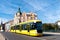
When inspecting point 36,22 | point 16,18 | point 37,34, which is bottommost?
point 37,34

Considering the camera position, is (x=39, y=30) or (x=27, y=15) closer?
(x=39, y=30)

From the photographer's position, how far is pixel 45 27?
315ft

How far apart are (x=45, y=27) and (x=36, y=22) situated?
59424mm

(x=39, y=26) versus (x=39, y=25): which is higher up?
(x=39, y=25)

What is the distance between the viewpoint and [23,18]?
15562 centimetres

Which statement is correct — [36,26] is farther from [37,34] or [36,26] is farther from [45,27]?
[45,27]

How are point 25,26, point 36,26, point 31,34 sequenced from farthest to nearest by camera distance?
point 25,26 < point 31,34 < point 36,26

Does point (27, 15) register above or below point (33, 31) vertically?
above

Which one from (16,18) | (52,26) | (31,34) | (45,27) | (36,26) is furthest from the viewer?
(16,18)

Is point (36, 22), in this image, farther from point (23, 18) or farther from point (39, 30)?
point (23, 18)

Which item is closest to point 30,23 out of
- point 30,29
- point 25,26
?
point 30,29

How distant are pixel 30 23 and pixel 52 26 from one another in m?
64.9

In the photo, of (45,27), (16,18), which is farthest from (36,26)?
(16,18)

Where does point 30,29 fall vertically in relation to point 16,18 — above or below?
below
